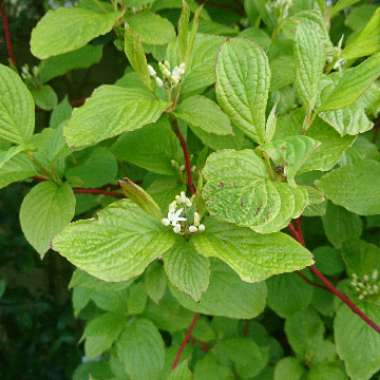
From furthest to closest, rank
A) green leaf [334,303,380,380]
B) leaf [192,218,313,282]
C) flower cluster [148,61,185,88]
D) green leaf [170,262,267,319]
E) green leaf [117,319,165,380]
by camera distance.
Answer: green leaf [117,319,165,380] < green leaf [334,303,380,380] < green leaf [170,262,267,319] < flower cluster [148,61,185,88] < leaf [192,218,313,282]

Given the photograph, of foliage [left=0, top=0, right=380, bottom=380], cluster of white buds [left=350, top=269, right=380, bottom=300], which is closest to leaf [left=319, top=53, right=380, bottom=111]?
foliage [left=0, top=0, right=380, bottom=380]

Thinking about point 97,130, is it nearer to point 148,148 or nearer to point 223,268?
point 148,148

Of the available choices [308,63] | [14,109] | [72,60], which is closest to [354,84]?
[308,63]

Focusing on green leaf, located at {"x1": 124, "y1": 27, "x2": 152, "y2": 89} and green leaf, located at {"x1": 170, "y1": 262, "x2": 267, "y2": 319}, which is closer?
green leaf, located at {"x1": 124, "y1": 27, "x2": 152, "y2": 89}

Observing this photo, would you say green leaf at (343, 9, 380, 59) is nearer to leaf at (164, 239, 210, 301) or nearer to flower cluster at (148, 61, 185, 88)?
flower cluster at (148, 61, 185, 88)

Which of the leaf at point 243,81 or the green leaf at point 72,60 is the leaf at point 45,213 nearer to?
the leaf at point 243,81

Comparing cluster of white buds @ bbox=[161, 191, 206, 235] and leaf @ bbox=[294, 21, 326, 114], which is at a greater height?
leaf @ bbox=[294, 21, 326, 114]
